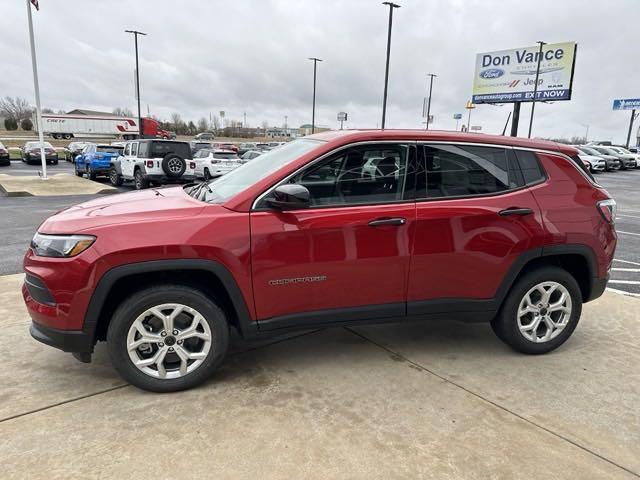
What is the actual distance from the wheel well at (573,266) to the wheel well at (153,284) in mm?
2388

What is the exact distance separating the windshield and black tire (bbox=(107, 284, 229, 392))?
2.34 feet

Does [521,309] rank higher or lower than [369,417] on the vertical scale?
higher

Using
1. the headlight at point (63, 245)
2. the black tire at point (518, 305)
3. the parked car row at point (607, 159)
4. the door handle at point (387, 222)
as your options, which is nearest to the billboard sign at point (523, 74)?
the parked car row at point (607, 159)

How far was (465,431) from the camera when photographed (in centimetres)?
277

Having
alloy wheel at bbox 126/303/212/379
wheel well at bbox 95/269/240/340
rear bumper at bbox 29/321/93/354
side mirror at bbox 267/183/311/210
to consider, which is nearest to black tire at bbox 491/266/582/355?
side mirror at bbox 267/183/311/210

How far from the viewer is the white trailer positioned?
55375 millimetres

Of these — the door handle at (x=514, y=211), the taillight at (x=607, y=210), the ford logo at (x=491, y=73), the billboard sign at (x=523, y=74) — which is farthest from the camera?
the ford logo at (x=491, y=73)

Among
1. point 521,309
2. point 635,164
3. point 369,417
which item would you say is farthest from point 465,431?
point 635,164

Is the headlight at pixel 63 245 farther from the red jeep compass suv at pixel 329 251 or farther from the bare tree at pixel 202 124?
the bare tree at pixel 202 124

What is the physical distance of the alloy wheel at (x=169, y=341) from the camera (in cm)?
299

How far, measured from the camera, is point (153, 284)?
119 inches

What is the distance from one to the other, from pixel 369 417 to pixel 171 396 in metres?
1.32

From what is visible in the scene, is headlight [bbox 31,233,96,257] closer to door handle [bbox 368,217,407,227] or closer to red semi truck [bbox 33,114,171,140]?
door handle [bbox 368,217,407,227]

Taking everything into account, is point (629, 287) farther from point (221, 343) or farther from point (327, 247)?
point (221, 343)
